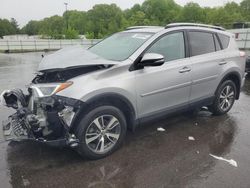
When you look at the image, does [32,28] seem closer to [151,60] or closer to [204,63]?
[204,63]

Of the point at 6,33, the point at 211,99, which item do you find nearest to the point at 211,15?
the point at 211,99

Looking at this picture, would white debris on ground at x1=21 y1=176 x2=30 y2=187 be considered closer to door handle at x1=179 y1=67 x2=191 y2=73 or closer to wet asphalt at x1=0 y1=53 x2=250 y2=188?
wet asphalt at x1=0 y1=53 x2=250 y2=188

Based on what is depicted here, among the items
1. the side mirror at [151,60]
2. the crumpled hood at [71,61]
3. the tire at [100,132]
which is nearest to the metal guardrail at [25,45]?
the crumpled hood at [71,61]

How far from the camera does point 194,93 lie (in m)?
4.55

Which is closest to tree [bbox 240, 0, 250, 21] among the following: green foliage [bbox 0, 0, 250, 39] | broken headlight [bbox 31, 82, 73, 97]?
green foliage [bbox 0, 0, 250, 39]

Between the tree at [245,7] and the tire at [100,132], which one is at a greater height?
the tree at [245,7]

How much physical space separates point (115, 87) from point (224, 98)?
2.74 metres

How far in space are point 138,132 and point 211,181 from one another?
166 centimetres

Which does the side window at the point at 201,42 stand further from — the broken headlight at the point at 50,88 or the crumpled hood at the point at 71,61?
the broken headlight at the point at 50,88

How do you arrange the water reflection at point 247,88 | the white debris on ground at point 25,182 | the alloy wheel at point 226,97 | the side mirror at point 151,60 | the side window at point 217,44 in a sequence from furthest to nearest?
1. the water reflection at point 247,88
2. the alloy wheel at point 226,97
3. the side window at point 217,44
4. the side mirror at point 151,60
5. the white debris on ground at point 25,182

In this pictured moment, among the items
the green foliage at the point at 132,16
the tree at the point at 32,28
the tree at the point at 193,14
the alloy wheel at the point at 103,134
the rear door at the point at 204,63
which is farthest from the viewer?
the tree at the point at 32,28

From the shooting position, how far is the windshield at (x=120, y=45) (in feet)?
12.9

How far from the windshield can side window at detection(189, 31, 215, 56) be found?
0.88 metres

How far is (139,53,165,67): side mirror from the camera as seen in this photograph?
12.0 ft
